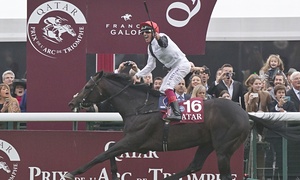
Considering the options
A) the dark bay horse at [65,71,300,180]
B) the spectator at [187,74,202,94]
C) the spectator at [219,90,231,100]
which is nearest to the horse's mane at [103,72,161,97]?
the dark bay horse at [65,71,300,180]

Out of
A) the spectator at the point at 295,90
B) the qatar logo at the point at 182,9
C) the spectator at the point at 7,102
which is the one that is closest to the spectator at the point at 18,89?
the spectator at the point at 7,102

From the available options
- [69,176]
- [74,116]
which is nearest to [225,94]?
[74,116]

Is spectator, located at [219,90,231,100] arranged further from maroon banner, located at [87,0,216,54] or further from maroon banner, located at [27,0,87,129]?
maroon banner, located at [27,0,87,129]

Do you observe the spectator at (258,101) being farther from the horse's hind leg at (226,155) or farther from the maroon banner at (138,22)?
the horse's hind leg at (226,155)

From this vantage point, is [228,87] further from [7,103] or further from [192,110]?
[7,103]

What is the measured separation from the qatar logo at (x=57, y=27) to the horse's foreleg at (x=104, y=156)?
5.34 feet

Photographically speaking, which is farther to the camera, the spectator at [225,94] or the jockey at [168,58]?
the spectator at [225,94]

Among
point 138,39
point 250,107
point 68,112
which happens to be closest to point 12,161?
point 68,112

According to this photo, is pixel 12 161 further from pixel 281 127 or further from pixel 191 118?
pixel 281 127

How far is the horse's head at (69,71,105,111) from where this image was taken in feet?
42.0

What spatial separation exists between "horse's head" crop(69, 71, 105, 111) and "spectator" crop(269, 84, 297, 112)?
215 centimetres

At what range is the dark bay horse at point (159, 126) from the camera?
41.4 feet

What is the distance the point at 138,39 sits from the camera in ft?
44.4

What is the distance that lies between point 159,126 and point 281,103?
1.63m
